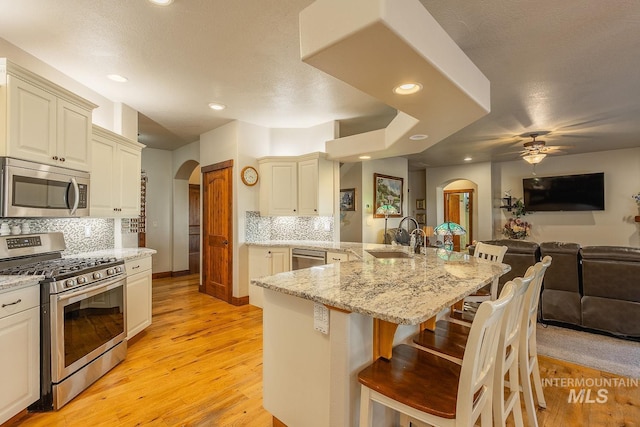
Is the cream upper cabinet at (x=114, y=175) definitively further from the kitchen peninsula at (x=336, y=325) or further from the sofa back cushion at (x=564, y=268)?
the sofa back cushion at (x=564, y=268)

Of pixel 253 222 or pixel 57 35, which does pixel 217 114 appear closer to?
pixel 253 222

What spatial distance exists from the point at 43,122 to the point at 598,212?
361 inches

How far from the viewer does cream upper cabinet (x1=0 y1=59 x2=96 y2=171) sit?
2105 mm

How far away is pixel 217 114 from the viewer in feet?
14.0

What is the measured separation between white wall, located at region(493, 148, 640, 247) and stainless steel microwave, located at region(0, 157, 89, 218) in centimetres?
841

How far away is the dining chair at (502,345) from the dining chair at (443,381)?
0.11m

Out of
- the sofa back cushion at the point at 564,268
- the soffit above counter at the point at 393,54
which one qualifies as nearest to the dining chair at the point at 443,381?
the soffit above counter at the point at 393,54

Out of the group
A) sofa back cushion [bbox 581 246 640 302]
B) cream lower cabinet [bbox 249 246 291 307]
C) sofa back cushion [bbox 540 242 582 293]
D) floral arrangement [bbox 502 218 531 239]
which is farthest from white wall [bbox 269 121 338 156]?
floral arrangement [bbox 502 218 531 239]

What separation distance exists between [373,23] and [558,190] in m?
7.55

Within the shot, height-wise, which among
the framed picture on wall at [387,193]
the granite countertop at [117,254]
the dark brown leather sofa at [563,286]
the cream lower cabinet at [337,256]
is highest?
the framed picture on wall at [387,193]

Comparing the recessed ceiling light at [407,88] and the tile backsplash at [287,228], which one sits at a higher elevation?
the recessed ceiling light at [407,88]

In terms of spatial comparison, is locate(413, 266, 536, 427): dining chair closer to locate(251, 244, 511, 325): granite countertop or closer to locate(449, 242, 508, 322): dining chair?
locate(251, 244, 511, 325): granite countertop

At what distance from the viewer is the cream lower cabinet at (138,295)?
3.04 m

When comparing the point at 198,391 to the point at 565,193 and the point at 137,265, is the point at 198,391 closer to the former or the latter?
the point at 137,265
